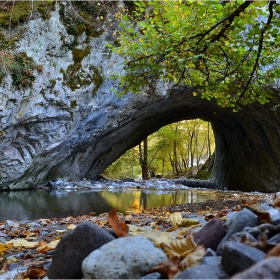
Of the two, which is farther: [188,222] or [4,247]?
[4,247]

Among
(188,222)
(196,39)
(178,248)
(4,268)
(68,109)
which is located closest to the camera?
(178,248)

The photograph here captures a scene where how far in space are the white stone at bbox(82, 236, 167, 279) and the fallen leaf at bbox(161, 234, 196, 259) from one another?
96mm

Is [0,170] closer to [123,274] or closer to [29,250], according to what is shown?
[29,250]

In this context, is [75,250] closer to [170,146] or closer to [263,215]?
[263,215]

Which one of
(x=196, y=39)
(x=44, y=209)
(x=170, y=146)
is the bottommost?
(x=44, y=209)

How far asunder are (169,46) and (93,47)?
7.70m

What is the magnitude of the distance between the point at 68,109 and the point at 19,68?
6.76 ft

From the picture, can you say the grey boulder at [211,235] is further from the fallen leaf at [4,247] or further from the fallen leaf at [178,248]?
the fallen leaf at [4,247]

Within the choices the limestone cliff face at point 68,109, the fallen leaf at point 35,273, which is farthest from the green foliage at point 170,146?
the fallen leaf at point 35,273

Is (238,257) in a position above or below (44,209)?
above

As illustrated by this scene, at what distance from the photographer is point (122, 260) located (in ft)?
4.15

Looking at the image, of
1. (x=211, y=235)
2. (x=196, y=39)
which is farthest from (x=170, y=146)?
(x=211, y=235)

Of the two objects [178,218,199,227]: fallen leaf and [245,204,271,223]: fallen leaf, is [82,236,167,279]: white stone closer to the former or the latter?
[245,204,271,223]: fallen leaf

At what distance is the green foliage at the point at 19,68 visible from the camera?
27.6 feet
